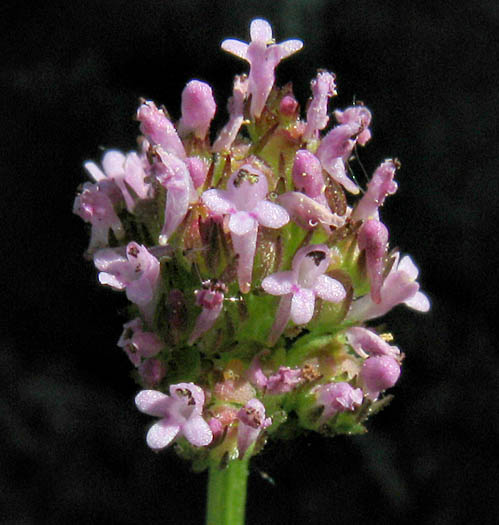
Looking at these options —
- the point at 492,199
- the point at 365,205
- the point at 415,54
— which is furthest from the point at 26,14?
the point at 365,205

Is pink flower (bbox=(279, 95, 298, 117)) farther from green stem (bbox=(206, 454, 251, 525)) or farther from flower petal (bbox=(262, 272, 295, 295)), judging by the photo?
green stem (bbox=(206, 454, 251, 525))

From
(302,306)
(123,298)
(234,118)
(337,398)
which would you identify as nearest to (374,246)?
(302,306)

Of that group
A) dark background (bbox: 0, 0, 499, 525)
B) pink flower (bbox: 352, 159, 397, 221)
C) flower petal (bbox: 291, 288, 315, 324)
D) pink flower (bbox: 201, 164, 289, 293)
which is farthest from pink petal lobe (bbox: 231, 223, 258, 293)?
dark background (bbox: 0, 0, 499, 525)

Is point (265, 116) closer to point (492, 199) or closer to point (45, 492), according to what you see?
point (492, 199)

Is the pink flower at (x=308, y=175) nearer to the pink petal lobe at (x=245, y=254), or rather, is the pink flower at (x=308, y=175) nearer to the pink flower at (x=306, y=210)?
the pink flower at (x=306, y=210)

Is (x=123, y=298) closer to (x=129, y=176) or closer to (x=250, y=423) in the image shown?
(x=129, y=176)

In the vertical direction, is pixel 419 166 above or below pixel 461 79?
below
